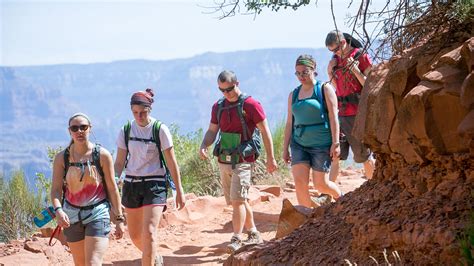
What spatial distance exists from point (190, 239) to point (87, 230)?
454cm

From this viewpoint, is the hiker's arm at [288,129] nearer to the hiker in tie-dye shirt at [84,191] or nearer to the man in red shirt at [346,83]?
the man in red shirt at [346,83]

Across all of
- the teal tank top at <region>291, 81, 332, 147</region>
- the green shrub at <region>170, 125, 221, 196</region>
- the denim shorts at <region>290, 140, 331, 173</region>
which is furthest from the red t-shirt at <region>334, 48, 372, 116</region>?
the green shrub at <region>170, 125, 221, 196</region>

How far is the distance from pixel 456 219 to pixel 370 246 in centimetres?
69

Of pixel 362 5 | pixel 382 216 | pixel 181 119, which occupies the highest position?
pixel 362 5

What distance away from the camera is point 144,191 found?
8648mm

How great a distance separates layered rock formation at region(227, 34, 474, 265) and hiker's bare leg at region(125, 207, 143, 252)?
207 cm

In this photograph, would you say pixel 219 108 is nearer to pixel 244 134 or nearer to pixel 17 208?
pixel 244 134

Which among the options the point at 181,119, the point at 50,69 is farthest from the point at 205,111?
the point at 50,69

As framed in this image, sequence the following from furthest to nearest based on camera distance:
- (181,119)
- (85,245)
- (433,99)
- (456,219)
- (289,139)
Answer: (181,119)
(289,139)
(85,245)
(433,99)
(456,219)

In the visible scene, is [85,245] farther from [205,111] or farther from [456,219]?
[205,111]

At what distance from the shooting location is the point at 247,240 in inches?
396

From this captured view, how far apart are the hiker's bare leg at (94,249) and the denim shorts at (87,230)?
4cm

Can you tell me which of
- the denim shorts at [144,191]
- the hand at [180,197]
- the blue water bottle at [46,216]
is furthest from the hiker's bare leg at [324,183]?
the blue water bottle at [46,216]

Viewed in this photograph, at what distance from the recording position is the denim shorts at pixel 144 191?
8.65m
